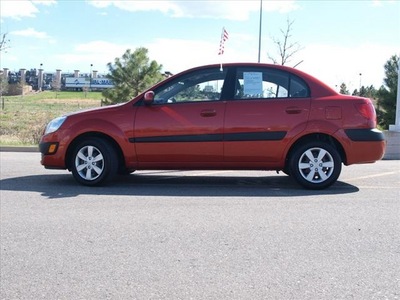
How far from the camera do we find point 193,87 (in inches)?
287

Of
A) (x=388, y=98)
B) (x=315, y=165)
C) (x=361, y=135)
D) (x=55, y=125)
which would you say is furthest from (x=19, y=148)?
(x=388, y=98)

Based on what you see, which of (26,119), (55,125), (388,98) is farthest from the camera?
(26,119)

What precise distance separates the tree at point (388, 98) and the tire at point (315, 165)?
22.7 meters

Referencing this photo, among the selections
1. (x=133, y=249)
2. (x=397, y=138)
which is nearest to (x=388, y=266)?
(x=133, y=249)

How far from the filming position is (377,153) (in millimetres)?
7051

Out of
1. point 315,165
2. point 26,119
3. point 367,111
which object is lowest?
point 26,119

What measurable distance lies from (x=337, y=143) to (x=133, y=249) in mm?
3610

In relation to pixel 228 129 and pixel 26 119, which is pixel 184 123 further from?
pixel 26 119

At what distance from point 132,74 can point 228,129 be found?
744 inches

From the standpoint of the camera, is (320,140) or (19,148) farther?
(19,148)

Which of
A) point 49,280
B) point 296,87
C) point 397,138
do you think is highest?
point 296,87

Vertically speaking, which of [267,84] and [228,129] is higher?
[267,84]

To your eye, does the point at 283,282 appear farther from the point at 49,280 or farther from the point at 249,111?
the point at 249,111

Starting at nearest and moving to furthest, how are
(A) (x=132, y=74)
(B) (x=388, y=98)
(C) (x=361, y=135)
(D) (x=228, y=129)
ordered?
1. (C) (x=361, y=135)
2. (D) (x=228, y=129)
3. (A) (x=132, y=74)
4. (B) (x=388, y=98)
